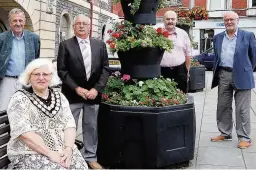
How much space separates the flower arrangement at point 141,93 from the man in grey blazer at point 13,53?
0.99m

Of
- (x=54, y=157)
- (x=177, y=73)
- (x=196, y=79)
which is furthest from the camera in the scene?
(x=196, y=79)

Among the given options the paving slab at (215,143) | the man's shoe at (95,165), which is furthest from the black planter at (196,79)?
the man's shoe at (95,165)

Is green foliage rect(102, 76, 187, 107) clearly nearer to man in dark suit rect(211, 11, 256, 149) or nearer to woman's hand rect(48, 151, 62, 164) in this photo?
man in dark suit rect(211, 11, 256, 149)

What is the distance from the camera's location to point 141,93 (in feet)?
14.9

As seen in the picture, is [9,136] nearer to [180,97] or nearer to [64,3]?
[180,97]

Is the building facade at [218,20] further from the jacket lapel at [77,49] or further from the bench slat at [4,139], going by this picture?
the bench slat at [4,139]

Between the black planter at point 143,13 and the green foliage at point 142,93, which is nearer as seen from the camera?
the green foliage at point 142,93

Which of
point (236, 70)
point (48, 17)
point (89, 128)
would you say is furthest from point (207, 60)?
point (89, 128)

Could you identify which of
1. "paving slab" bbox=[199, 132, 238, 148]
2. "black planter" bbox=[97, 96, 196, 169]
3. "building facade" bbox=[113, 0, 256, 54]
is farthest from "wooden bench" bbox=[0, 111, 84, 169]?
"building facade" bbox=[113, 0, 256, 54]

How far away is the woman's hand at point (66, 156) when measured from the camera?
3.25 m

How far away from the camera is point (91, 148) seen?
14.9ft

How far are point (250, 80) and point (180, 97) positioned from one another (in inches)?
46.0

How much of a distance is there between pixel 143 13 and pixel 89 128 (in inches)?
59.0

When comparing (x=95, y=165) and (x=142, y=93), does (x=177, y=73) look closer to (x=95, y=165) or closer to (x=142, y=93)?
(x=142, y=93)
